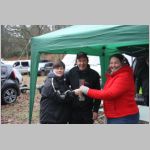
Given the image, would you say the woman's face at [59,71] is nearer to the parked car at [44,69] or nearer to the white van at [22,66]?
the parked car at [44,69]

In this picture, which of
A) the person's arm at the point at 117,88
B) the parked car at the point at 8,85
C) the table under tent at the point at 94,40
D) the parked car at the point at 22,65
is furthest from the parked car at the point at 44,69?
the person's arm at the point at 117,88

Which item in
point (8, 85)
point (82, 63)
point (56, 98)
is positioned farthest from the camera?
point (8, 85)

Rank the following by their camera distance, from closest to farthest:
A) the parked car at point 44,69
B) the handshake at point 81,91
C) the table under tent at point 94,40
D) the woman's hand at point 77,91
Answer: the table under tent at point 94,40 → the handshake at point 81,91 → the woman's hand at point 77,91 → the parked car at point 44,69

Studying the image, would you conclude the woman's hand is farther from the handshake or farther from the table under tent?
the table under tent

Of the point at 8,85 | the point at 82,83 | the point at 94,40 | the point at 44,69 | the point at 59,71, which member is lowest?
the point at 8,85

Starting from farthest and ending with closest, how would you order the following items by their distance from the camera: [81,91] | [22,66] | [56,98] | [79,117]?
[22,66], [79,117], [56,98], [81,91]

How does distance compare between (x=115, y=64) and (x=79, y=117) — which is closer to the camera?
(x=115, y=64)

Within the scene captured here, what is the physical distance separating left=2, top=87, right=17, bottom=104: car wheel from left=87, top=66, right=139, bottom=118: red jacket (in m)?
6.37

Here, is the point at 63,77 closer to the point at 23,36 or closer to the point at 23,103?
the point at 23,103

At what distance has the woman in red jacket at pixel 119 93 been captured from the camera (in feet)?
12.9

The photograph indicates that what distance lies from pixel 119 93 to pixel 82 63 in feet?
2.70

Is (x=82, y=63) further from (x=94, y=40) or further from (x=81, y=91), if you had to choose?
(x=81, y=91)

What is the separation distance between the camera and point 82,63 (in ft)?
14.7

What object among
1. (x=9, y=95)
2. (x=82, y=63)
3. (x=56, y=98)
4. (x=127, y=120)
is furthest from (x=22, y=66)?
(x=127, y=120)
